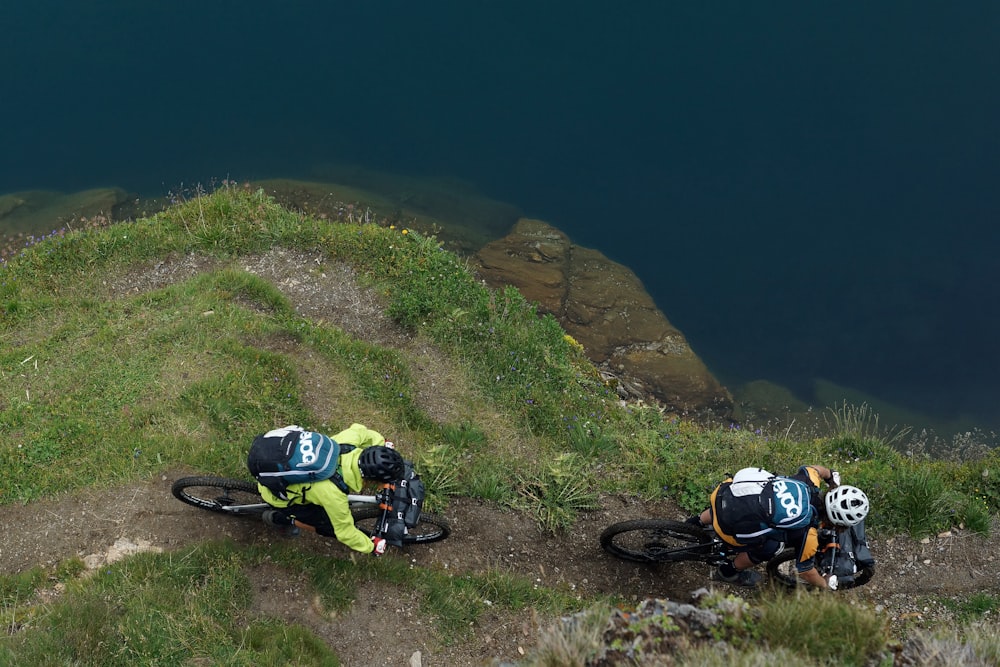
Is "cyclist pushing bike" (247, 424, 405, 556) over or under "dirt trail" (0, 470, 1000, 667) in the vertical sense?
over

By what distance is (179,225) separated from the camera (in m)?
12.8

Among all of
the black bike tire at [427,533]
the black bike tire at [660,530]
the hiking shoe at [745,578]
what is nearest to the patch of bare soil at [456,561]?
the black bike tire at [427,533]

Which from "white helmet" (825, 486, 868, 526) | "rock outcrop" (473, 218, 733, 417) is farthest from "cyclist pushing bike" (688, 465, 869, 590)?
"rock outcrop" (473, 218, 733, 417)

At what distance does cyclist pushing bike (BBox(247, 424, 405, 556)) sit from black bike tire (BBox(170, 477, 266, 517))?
988mm

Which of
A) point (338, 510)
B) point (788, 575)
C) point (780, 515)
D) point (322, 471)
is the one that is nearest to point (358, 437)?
point (322, 471)

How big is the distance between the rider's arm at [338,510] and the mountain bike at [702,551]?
2.92m

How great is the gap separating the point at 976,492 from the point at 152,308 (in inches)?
469

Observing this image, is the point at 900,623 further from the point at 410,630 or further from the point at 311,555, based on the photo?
the point at 311,555

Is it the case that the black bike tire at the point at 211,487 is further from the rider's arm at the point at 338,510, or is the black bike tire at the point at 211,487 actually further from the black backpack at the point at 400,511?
the black backpack at the point at 400,511

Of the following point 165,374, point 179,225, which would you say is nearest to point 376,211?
point 179,225

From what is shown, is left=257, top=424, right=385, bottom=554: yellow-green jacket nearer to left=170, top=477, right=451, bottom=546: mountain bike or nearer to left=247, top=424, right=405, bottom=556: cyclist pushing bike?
left=247, top=424, right=405, bottom=556: cyclist pushing bike

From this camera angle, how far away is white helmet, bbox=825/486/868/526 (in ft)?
22.0

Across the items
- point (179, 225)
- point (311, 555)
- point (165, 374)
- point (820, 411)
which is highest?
point (179, 225)

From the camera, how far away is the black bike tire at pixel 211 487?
7.48 meters
